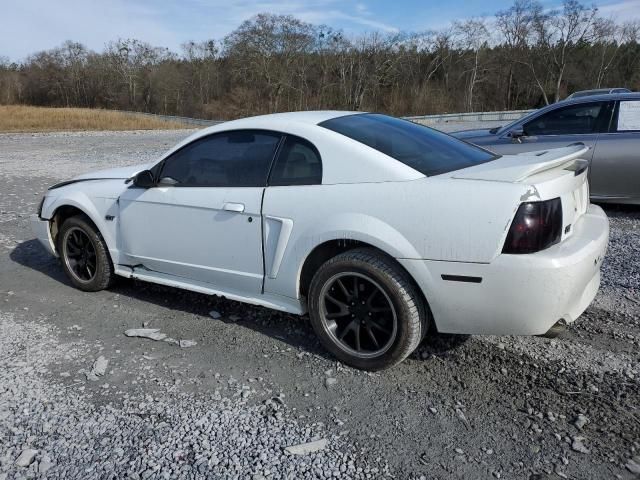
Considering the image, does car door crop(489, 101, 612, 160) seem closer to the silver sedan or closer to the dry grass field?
the silver sedan

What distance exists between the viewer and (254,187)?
350 cm

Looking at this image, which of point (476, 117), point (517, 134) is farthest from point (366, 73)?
point (517, 134)

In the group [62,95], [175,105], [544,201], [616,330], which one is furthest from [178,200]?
[62,95]

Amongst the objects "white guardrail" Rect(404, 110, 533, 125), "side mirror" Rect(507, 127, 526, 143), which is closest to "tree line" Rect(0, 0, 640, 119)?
"white guardrail" Rect(404, 110, 533, 125)

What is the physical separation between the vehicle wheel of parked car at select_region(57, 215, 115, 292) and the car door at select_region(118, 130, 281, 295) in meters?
0.39

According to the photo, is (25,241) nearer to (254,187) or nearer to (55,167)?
(254,187)

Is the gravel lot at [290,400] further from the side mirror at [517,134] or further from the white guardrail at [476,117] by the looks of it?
the white guardrail at [476,117]

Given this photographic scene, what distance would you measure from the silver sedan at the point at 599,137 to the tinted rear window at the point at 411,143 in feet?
11.3

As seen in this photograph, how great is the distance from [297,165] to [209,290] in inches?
47.1

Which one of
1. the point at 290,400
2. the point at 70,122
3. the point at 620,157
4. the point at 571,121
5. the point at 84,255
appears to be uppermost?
the point at 571,121

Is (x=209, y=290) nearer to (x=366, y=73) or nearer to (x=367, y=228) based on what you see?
(x=367, y=228)

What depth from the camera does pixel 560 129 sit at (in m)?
6.86

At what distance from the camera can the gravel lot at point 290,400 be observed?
2400mm

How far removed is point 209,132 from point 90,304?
73.6 inches
